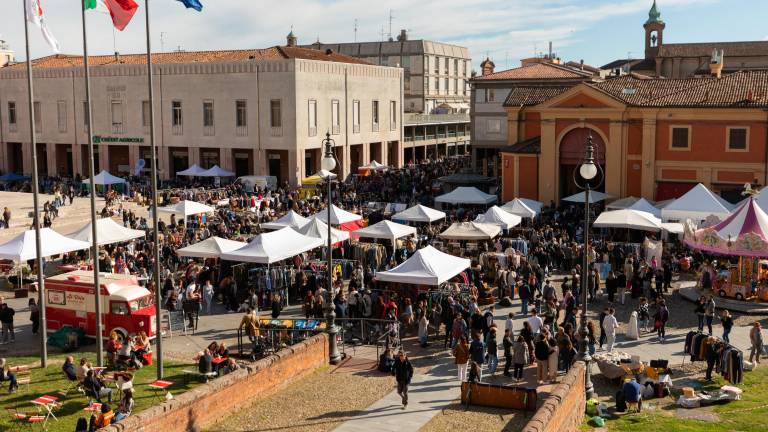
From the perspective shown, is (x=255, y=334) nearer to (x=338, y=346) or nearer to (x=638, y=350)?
(x=338, y=346)

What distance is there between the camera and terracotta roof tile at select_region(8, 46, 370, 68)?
5703cm

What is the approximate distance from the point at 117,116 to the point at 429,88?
45.9 m

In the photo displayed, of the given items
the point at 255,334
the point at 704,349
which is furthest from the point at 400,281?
the point at 704,349

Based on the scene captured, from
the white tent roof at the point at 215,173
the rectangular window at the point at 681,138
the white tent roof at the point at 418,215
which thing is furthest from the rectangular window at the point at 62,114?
the rectangular window at the point at 681,138

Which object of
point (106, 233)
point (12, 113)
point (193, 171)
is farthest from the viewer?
point (12, 113)

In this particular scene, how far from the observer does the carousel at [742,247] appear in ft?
79.5

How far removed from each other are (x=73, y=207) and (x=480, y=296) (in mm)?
30003

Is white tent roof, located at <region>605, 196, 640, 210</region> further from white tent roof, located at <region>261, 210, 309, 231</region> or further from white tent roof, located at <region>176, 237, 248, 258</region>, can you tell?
white tent roof, located at <region>176, 237, 248, 258</region>

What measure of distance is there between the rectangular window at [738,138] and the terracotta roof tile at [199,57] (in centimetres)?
2925

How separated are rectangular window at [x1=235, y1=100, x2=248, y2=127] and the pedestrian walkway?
39.6m

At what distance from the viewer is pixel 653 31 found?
287 feet

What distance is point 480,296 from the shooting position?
80.2ft

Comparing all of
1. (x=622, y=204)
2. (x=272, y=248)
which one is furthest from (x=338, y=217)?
(x=622, y=204)

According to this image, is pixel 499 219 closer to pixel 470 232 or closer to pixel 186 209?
pixel 470 232
